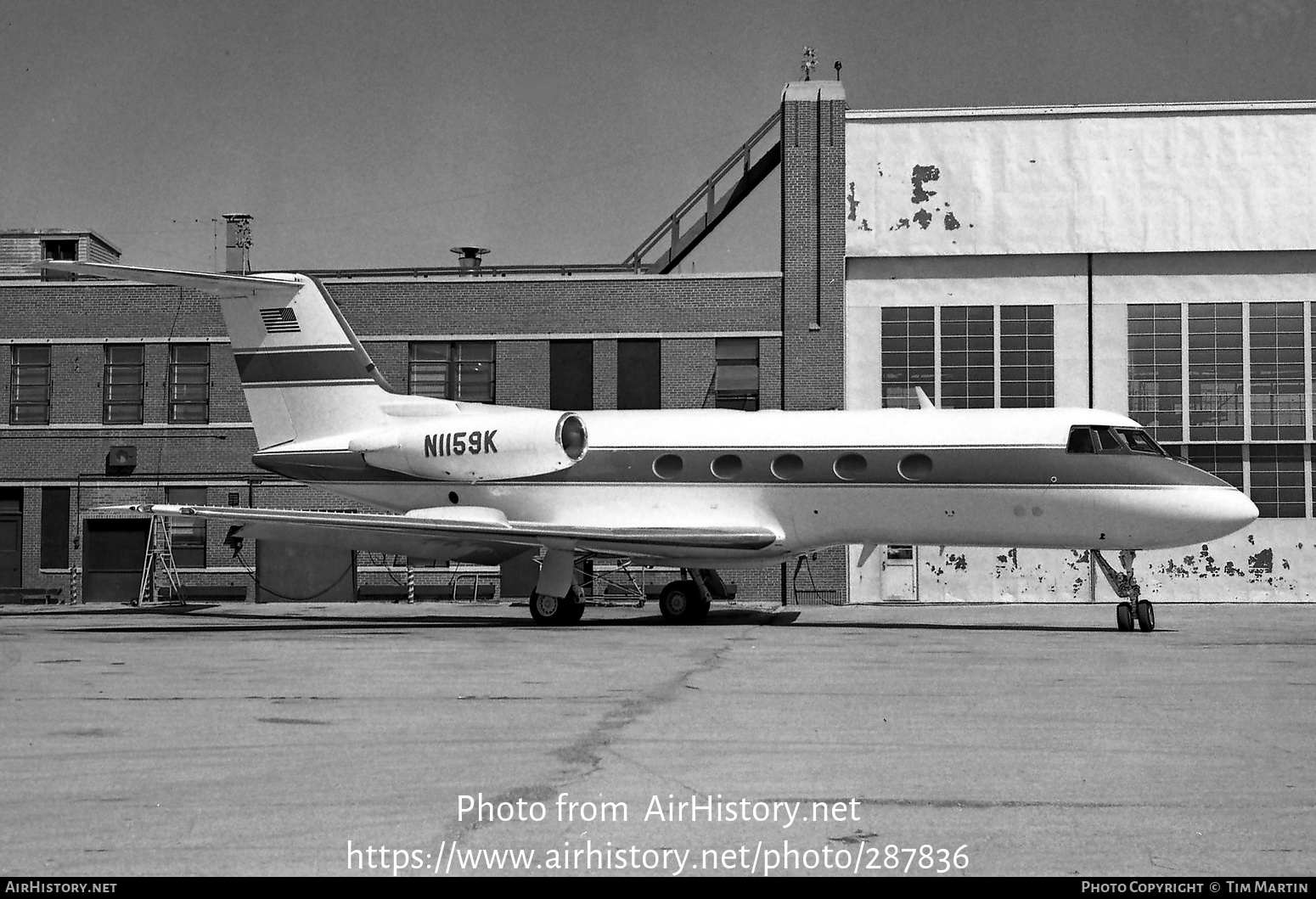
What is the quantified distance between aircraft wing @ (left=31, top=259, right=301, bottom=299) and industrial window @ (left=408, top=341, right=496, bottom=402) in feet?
26.2

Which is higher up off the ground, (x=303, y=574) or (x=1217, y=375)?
(x=1217, y=375)

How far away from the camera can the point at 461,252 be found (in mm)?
35531

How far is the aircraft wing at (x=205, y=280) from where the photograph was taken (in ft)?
70.1

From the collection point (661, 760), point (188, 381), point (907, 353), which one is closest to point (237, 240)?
point (188, 381)

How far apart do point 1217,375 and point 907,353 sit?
6.75m

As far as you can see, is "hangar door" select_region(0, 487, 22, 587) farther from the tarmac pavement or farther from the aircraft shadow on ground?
the tarmac pavement

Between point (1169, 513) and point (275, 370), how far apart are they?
1505 centimetres

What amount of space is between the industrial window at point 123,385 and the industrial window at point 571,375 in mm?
9703

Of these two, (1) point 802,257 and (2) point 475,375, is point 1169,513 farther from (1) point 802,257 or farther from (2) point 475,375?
(2) point 475,375

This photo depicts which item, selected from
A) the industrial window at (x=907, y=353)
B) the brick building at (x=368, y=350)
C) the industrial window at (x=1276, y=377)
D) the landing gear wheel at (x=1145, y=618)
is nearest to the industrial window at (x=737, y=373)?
the brick building at (x=368, y=350)

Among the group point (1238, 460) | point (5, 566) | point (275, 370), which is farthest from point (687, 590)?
point (5, 566)

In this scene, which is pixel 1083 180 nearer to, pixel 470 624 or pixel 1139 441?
pixel 1139 441

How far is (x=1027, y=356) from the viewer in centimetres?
3100

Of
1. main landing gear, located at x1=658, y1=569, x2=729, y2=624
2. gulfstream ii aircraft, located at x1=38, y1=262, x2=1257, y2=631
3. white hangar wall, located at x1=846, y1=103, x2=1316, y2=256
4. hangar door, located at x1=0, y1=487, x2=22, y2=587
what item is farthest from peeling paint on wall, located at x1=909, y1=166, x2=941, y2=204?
hangar door, located at x1=0, y1=487, x2=22, y2=587
